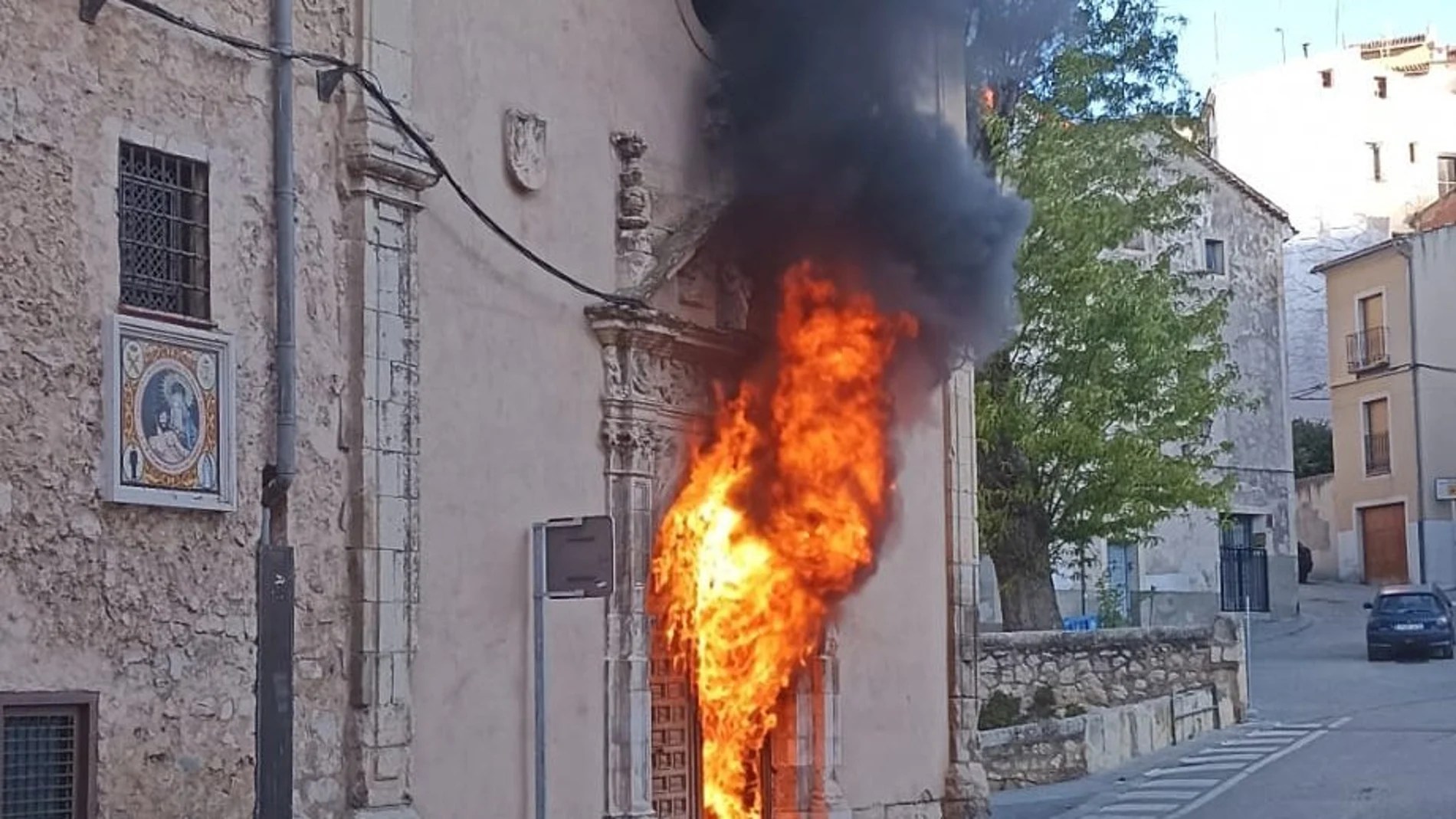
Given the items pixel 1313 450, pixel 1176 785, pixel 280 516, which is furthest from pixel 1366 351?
pixel 280 516

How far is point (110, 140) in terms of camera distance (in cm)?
942

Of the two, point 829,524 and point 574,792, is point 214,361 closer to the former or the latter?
point 574,792

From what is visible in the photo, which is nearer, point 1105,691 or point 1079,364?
point 1105,691

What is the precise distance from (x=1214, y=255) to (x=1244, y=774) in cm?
2224

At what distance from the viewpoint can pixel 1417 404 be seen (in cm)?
4581

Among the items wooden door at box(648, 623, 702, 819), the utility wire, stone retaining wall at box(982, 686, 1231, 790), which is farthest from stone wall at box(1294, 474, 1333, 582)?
the utility wire

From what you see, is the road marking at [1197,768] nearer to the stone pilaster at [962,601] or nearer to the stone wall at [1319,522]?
the stone pilaster at [962,601]

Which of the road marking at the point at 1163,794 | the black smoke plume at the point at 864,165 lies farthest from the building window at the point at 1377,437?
the black smoke plume at the point at 864,165

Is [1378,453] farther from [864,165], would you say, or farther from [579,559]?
[579,559]

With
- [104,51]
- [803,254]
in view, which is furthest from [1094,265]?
[104,51]

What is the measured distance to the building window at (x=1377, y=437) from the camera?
153 feet

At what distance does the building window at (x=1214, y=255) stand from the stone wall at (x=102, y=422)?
32214 millimetres

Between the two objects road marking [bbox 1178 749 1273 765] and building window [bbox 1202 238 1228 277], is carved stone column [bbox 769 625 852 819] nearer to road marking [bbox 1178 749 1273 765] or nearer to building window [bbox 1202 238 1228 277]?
road marking [bbox 1178 749 1273 765]

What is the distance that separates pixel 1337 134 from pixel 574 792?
153ft
